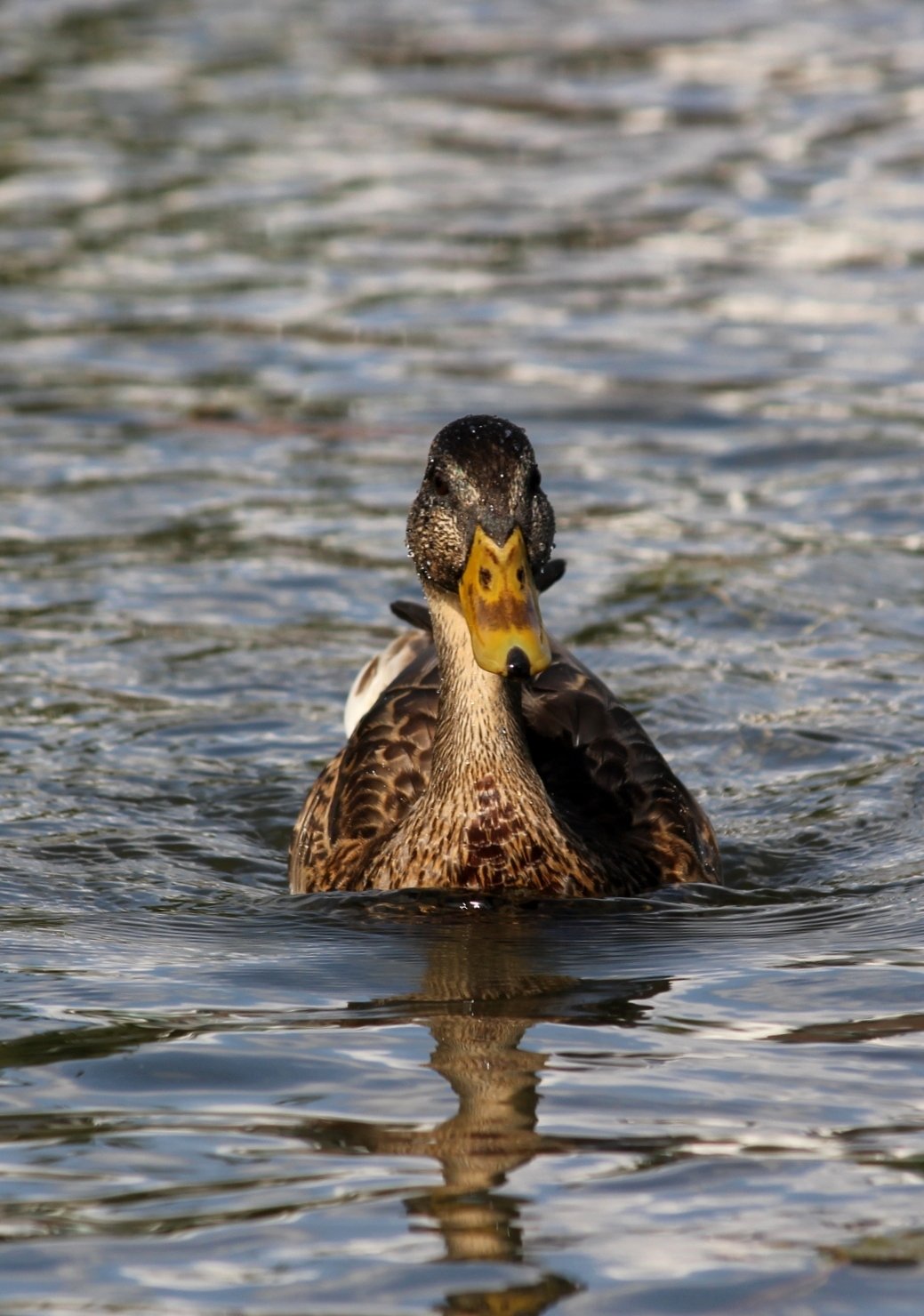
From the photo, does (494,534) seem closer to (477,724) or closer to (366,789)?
(477,724)

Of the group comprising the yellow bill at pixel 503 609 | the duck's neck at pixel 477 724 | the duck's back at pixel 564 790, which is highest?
the yellow bill at pixel 503 609

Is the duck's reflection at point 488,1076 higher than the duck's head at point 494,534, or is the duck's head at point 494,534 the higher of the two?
the duck's head at point 494,534

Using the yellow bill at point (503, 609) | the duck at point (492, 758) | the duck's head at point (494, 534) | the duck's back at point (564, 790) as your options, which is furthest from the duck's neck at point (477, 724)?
the yellow bill at point (503, 609)

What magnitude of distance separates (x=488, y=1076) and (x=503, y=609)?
1621mm

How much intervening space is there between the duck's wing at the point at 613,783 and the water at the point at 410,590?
0.91ft

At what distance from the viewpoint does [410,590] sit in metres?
11.3

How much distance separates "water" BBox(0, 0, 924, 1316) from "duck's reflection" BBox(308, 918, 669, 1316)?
0.05 feet

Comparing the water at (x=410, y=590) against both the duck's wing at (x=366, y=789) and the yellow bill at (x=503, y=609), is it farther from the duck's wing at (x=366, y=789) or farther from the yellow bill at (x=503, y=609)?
the yellow bill at (x=503, y=609)

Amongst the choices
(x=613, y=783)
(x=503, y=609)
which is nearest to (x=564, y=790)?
(x=613, y=783)

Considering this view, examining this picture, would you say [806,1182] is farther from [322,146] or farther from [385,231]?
[322,146]

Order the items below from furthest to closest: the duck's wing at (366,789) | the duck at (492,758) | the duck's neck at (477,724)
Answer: the duck's wing at (366,789)
the duck's neck at (477,724)
the duck at (492,758)

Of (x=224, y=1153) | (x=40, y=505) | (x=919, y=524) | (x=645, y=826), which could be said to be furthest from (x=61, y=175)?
(x=224, y=1153)

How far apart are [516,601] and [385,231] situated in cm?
1082

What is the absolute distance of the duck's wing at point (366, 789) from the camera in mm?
7887
